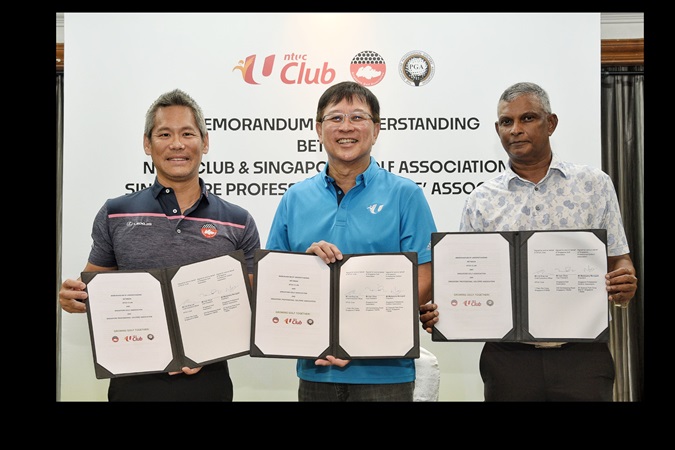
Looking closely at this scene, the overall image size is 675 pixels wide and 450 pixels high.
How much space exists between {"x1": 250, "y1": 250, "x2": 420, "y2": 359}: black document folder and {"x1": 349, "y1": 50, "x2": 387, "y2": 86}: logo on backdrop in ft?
5.67

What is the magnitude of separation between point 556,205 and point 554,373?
80 cm

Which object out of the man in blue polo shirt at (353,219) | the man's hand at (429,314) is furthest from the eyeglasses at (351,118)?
the man's hand at (429,314)

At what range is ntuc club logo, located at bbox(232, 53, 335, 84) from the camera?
399 centimetres

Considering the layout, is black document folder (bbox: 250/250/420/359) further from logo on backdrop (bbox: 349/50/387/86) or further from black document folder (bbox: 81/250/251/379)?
logo on backdrop (bbox: 349/50/387/86)

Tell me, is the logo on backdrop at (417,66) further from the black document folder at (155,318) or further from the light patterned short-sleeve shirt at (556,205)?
the black document folder at (155,318)

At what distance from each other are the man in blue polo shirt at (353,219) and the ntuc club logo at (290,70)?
1.13 meters

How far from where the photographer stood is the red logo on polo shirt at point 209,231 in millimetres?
2828

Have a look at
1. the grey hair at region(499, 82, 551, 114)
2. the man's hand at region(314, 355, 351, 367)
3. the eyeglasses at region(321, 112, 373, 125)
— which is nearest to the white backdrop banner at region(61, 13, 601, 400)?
the grey hair at region(499, 82, 551, 114)

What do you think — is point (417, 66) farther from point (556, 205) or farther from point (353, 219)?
point (353, 219)

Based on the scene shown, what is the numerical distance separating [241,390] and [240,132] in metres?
1.74

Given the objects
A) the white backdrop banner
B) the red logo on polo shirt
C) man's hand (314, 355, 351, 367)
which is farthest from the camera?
the white backdrop banner

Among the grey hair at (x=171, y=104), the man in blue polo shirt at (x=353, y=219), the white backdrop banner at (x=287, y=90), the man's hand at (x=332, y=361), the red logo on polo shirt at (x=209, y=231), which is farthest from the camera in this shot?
the white backdrop banner at (x=287, y=90)

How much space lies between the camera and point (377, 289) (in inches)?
104

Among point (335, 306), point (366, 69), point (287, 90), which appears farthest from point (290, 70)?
point (335, 306)
